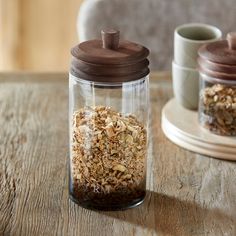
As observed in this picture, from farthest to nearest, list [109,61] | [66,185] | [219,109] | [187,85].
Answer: [187,85]
[219,109]
[66,185]
[109,61]

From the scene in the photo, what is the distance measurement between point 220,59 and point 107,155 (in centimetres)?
33

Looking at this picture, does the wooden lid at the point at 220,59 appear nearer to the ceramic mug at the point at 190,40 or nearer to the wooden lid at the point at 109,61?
the ceramic mug at the point at 190,40

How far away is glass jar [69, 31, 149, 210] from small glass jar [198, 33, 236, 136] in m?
0.19

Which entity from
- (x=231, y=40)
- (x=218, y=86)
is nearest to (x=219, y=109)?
(x=218, y=86)

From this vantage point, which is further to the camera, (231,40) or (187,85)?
(187,85)

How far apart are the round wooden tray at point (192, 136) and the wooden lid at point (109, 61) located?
292mm

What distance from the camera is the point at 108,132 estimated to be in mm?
1232

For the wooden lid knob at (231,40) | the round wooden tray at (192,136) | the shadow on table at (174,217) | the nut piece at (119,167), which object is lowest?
the shadow on table at (174,217)

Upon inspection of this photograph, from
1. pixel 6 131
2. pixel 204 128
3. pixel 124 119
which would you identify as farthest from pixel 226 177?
pixel 6 131

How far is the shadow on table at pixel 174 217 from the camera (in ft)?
3.99

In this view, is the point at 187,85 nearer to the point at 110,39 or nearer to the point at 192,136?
the point at 192,136

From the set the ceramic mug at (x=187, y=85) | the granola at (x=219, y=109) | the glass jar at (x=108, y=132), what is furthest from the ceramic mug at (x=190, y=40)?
the glass jar at (x=108, y=132)

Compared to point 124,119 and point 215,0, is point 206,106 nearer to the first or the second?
point 124,119

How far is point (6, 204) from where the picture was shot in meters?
1.28
